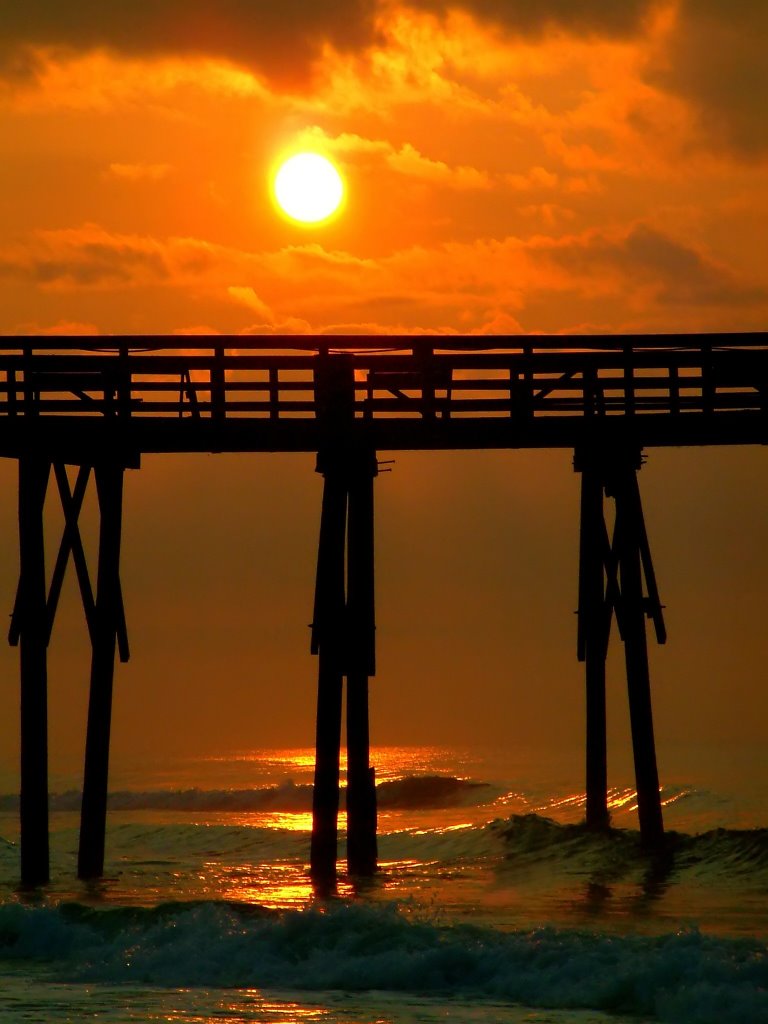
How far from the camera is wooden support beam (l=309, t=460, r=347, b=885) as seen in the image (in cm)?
2041

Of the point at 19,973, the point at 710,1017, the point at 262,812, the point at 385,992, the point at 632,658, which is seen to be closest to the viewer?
the point at 710,1017

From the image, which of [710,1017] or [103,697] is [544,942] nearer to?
[710,1017]

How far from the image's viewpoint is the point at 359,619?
2095 cm

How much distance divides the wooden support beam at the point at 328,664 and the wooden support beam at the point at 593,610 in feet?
14.1

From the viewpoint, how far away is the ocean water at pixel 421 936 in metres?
14.8

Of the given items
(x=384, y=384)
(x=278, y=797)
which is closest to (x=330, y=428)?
(x=384, y=384)

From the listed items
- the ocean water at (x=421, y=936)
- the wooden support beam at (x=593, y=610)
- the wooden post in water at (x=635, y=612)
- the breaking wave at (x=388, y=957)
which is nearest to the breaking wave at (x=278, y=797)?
the ocean water at (x=421, y=936)

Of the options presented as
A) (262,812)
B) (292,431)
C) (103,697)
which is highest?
(292,431)

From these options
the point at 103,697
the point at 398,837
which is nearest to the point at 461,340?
the point at 103,697

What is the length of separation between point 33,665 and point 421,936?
6944 mm

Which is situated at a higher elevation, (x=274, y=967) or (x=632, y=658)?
(x=632, y=658)

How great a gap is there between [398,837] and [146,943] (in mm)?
15831

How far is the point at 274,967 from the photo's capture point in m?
16.5

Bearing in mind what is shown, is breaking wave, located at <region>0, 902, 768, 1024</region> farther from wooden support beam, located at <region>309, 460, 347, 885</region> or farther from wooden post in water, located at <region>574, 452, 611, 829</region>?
wooden post in water, located at <region>574, 452, 611, 829</region>
